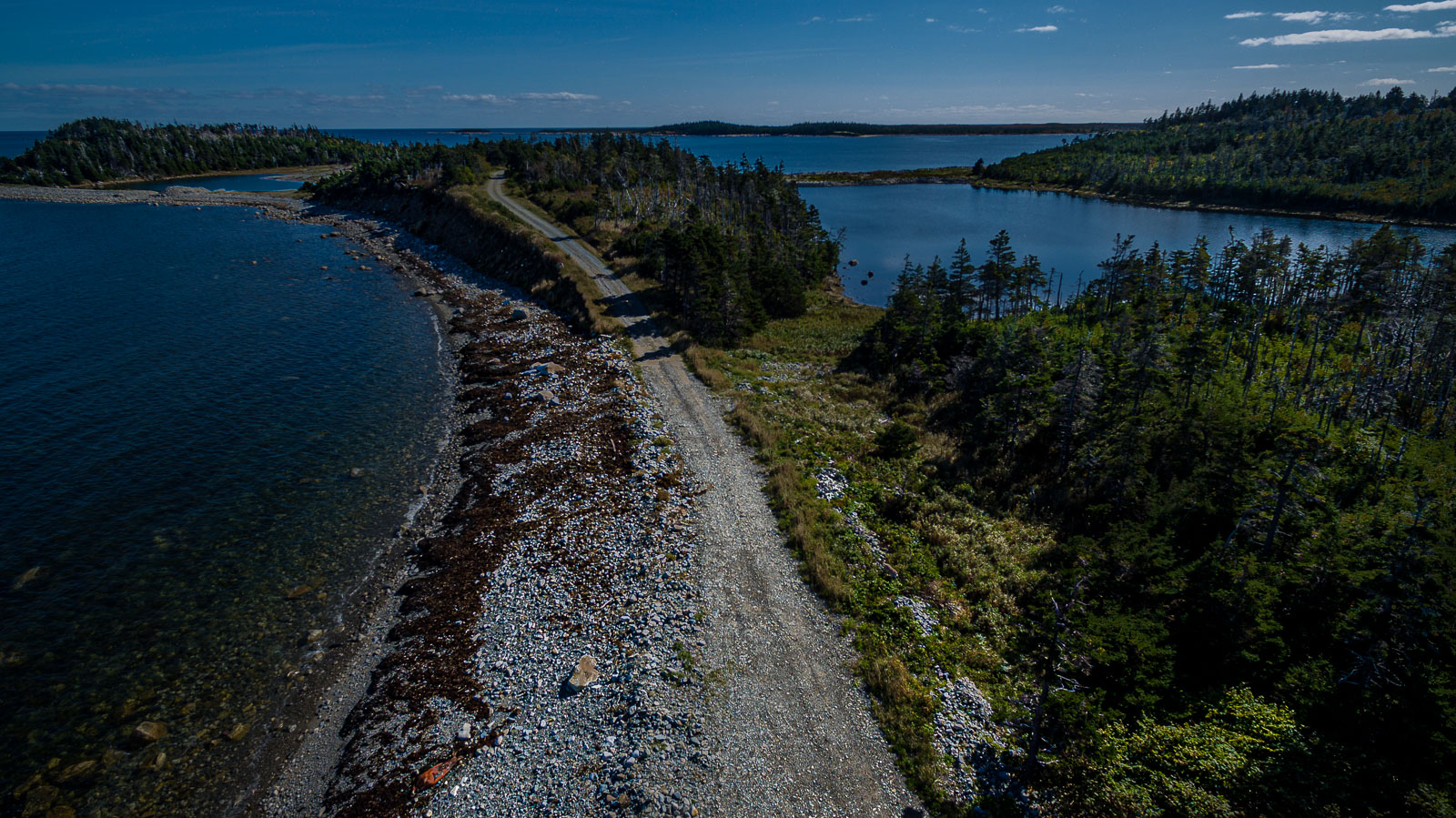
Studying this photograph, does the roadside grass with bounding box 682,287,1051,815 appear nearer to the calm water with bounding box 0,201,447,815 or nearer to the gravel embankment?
the gravel embankment

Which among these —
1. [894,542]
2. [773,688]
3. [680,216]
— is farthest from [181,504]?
[680,216]

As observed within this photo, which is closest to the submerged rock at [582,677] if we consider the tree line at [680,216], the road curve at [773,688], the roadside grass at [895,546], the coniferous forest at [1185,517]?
the road curve at [773,688]

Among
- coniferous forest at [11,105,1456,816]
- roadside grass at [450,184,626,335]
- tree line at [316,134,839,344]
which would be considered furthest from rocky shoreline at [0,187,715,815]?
tree line at [316,134,839,344]

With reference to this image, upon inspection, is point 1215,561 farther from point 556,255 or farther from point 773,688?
point 556,255

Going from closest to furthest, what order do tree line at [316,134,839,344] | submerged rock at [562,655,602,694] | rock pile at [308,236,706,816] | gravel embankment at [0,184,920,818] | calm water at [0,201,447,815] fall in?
gravel embankment at [0,184,920,818] < rock pile at [308,236,706,816] < submerged rock at [562,655,602,694] < calm water at [0,201,447,815] < tree line at [316,134,839,344]

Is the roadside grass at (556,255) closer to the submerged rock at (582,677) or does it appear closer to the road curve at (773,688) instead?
the road curve at (773,688)
